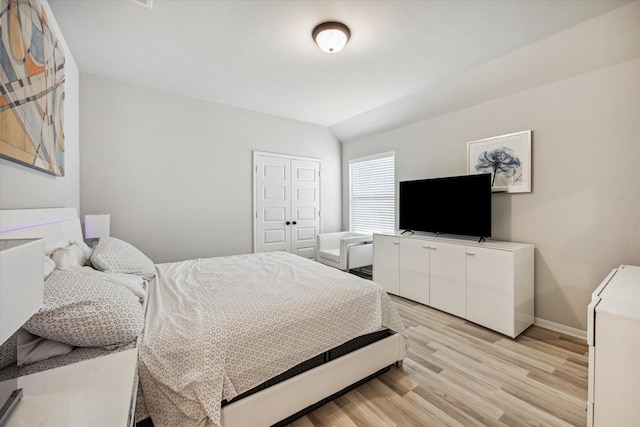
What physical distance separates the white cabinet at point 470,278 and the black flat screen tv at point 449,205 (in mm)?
180

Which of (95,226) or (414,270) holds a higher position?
(95,226)

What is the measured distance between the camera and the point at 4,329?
0.46m

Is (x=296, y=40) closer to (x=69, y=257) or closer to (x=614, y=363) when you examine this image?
(x=69, y=257)

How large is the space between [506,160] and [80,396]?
372 centimetres

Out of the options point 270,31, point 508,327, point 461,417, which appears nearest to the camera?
point 461,417

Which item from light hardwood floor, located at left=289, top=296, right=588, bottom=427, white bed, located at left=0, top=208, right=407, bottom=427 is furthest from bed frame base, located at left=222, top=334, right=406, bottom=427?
light hardwood floor, located at left=289, top=296, right=588, bottom=427

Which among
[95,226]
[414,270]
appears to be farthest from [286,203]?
[95,226]

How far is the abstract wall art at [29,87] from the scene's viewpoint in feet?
4.09

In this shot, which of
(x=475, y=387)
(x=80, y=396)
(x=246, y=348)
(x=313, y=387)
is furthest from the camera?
(x=475, y=387)

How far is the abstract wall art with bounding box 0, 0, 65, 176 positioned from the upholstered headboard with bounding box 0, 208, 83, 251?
11.2 inches

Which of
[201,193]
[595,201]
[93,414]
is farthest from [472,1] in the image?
[201,193]

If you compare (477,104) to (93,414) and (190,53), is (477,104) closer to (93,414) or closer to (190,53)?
(190,53)

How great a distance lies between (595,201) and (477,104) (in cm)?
157

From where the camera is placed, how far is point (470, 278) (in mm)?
2820
